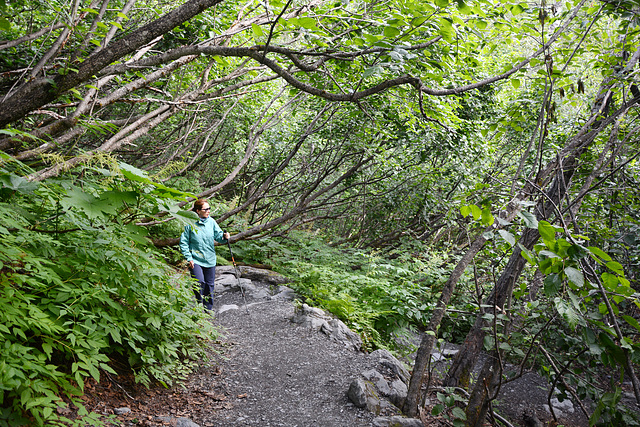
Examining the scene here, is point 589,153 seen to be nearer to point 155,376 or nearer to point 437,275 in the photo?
point 437,275

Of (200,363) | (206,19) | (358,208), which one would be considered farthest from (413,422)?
(358,208)

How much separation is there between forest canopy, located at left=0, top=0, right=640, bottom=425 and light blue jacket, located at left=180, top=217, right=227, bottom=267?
3.51 feet

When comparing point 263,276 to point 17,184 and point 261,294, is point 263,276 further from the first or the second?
point 17,184

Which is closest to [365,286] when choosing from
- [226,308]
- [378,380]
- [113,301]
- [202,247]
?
[226,308]

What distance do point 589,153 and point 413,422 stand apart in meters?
3.31

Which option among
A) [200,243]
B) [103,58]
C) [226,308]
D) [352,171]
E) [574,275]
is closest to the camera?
[574,275]

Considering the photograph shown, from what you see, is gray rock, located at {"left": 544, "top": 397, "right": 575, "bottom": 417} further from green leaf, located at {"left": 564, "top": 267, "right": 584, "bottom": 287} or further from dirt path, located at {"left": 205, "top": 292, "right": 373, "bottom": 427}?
green leaf, located at {"left": 564, "top": 267, "right": 584, "bottom": 287}

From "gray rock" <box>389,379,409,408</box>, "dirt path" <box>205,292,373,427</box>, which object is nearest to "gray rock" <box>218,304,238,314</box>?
"dirt path" <box>205,292,373,427</box>

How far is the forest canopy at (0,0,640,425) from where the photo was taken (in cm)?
206

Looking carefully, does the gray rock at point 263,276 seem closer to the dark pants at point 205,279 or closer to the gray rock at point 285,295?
the gray rock at point 285,295

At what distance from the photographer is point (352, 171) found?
352 inches

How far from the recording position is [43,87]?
2416 millimetres


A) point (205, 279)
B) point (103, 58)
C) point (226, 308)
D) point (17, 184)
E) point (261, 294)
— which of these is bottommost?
point (226, 308)

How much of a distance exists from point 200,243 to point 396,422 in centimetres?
351
